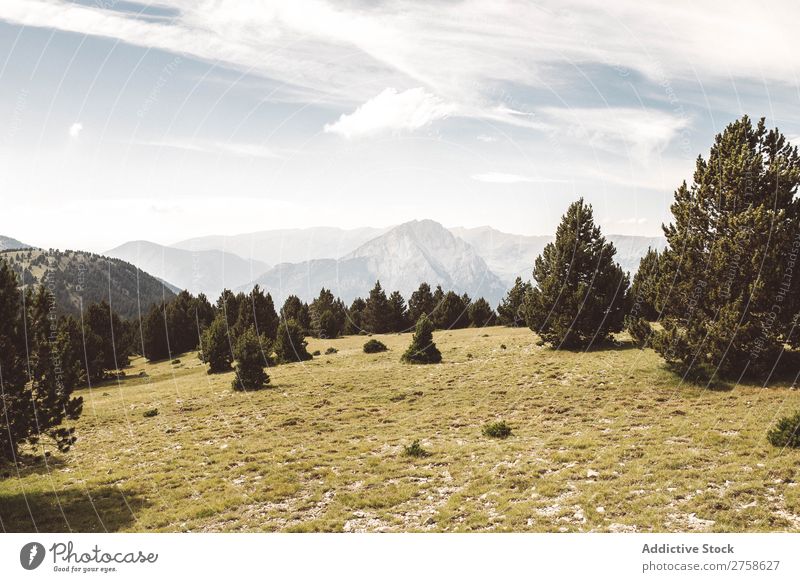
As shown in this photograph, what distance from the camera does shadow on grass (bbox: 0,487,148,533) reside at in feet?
43.8

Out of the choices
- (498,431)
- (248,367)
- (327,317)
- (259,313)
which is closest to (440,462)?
(498,431)

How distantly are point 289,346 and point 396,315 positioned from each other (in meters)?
43.1

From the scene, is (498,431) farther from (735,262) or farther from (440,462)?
(735,262)

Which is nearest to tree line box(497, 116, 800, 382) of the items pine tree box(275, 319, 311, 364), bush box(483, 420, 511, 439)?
bush box(483, 420, 511, 439)

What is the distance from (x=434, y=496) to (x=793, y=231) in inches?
880

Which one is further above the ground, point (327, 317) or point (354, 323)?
point (327, 317)

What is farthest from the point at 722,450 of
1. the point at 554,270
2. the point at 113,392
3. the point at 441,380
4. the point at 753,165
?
the point at 113,392

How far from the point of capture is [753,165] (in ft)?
73.5

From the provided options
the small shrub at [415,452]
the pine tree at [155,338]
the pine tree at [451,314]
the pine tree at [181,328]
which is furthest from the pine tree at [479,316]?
the small shrub at [415,452]

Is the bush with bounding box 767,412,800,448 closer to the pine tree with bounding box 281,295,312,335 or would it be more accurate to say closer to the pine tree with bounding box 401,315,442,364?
the pine tree with bounding box 401,315,442,364

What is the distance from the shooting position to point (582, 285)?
115 feet

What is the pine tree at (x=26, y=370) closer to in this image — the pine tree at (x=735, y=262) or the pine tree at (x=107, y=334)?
the pine tree at (x=735, y=262)

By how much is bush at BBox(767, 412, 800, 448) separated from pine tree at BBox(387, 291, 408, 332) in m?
73.3

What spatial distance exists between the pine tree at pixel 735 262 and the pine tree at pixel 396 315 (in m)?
64.6
